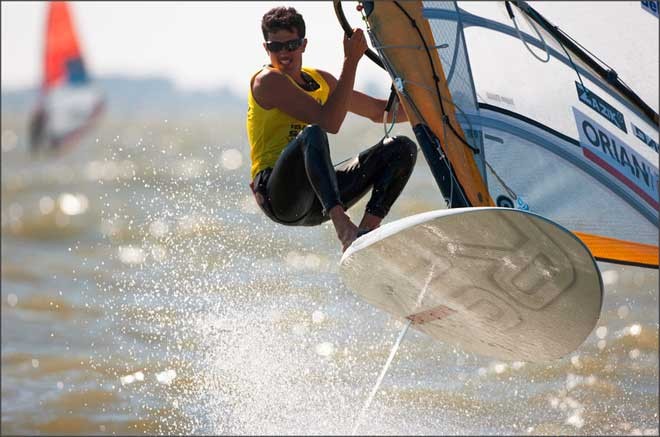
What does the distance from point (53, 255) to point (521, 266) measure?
A: 4.95m

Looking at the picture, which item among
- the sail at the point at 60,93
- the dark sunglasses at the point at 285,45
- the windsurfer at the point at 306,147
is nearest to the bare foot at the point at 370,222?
the windsurfer at the point at 306,147

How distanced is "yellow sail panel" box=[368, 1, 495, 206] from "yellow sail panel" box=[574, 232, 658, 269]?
0.61m

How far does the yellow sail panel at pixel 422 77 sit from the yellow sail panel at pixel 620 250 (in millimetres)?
608

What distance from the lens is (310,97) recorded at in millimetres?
4234

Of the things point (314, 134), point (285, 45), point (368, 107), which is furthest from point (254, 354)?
point (285, 45)

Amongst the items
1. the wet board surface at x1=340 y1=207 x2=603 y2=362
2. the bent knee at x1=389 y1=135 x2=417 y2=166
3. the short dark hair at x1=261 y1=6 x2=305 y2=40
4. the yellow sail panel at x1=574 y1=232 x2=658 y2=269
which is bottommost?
the yellow sail panel at x1=574 y1=232 x2=658 y2=269

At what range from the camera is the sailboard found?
4266mm

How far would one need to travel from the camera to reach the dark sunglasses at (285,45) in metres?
4.21

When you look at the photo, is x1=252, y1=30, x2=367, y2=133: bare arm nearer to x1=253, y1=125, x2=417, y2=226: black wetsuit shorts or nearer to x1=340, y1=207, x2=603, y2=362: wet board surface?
x1=253, y1=125, x2=417, y2=226: black wetsuit shorts

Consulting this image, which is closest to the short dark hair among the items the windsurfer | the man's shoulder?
the windsurfer

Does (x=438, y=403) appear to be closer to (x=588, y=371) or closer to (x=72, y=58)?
(x=588, y=371)

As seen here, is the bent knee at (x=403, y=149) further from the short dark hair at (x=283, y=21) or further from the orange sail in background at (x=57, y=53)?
the orange sail in background at (x=57, y=53)

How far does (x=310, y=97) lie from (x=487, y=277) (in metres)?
0.96

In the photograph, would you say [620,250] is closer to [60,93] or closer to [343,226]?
[343,226]
